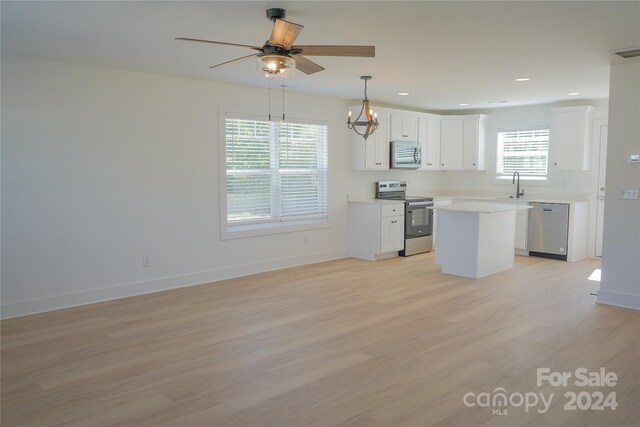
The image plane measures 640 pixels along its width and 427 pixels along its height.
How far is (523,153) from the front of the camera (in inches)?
325

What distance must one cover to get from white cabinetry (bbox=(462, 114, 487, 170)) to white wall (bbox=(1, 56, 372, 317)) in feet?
12.5

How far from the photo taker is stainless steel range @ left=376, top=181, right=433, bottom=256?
300 inches

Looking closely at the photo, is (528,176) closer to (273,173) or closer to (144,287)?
(273,173)

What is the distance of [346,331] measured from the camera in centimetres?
415

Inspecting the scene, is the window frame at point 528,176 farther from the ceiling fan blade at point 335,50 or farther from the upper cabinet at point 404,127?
the ceiling fan blade at point 335,50

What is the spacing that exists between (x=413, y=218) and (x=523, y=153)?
7.60ft

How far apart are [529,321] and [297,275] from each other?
9.51 ft

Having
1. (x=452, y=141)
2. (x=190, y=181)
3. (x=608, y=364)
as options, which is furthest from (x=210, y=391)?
(x=452, y=141)

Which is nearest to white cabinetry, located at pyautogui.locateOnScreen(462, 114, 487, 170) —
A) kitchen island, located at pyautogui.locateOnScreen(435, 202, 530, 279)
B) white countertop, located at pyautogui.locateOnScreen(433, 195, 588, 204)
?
white countertop, located at pyautogui.locateOnScreen(433, 195, 588, 204)

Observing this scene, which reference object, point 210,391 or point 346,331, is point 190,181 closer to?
point 346,331

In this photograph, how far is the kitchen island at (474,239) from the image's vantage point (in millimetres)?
5980

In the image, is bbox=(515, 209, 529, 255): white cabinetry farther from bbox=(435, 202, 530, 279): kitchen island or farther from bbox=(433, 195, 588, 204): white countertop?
bbox=(435, 202, 530, 279): kitchen island

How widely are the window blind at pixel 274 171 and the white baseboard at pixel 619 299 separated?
12.3ft

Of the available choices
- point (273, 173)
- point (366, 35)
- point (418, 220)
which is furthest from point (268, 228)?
Answer: point (366, 35)
